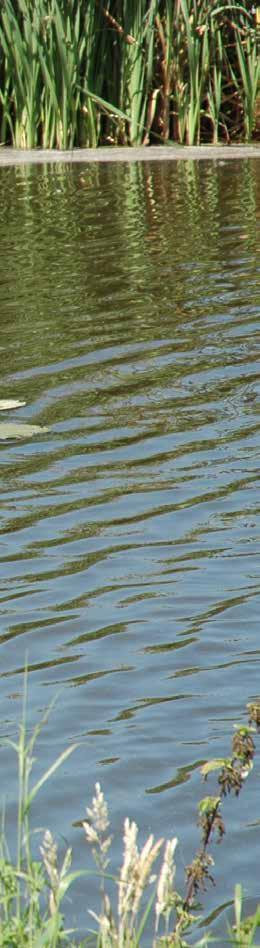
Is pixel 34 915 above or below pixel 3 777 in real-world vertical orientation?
above

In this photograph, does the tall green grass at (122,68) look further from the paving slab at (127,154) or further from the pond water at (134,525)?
the pond water at (134,525)

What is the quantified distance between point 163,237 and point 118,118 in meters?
4.39

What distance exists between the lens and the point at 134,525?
4.94 metres

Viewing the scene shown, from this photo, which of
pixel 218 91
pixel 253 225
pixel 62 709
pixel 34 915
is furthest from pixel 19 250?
pixel 34 915

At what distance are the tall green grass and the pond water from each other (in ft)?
12.4

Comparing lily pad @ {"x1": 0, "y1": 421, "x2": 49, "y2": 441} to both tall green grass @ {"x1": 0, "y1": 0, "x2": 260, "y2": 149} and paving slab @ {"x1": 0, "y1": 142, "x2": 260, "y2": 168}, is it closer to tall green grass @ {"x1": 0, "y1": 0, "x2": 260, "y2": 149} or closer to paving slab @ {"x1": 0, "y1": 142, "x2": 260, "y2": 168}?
tall green grass @ {"x1": 0, "y1": 0, "x2": 260, "y2": 149}

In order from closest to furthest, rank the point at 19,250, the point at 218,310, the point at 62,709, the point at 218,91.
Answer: the point at 62,709
the point at 218,310
the point at 19,250
the point at 218,91

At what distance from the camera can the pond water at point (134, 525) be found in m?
3.41

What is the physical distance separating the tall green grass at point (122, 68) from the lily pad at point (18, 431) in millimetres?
7496

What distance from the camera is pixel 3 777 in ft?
11.0

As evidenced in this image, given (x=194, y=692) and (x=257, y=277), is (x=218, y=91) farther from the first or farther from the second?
(x=194, y=692)

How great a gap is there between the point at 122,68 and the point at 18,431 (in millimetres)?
8430

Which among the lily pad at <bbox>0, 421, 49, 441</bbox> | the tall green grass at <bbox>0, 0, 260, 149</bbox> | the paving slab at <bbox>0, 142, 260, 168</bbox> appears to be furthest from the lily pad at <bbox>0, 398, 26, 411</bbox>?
the paving slab at <bbox>0, 142, 260, 168</bbox>

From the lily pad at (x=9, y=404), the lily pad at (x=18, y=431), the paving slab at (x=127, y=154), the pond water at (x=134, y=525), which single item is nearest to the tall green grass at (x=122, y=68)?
the paving slab at (x=127, y=154)
